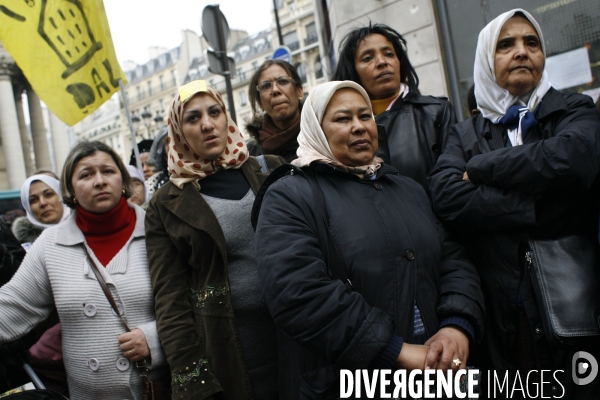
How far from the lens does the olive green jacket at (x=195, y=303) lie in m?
2.33

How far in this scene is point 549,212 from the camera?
2.16 m

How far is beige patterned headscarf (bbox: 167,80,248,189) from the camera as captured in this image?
2.62 meters

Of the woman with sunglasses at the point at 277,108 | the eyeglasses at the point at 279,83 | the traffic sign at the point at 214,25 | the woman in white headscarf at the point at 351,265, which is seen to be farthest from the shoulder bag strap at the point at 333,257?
the traffic sign at the point at 214,25

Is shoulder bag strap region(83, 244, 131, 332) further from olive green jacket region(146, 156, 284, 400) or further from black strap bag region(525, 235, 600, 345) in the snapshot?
black strap bag region(525, 235, 600, 345)

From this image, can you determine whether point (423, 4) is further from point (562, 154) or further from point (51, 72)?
point (562, 154)

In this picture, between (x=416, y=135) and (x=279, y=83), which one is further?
(x=279, y=83)

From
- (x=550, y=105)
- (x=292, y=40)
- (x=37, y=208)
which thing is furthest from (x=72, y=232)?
(x=292, y=40)

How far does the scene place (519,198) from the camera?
2.13 meters

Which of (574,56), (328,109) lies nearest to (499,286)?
(328,109)

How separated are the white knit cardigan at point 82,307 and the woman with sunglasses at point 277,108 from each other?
1411mm

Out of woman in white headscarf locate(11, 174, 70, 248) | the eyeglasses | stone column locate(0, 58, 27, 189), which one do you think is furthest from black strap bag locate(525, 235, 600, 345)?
stone column locate(0, 58, 27, 189)

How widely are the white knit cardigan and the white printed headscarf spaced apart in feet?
3.61

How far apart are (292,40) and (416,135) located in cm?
5236

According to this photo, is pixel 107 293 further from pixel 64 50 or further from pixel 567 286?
pixel 64 50
